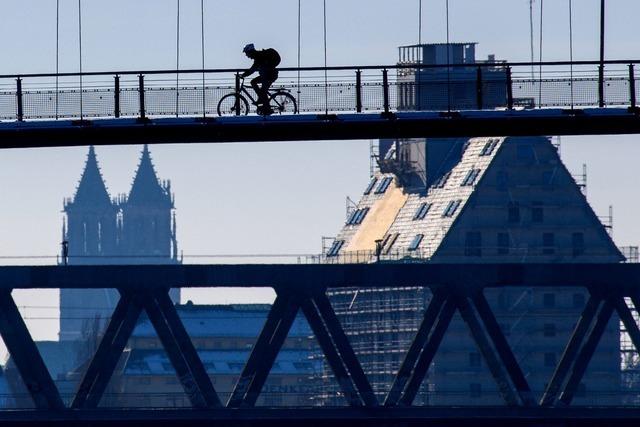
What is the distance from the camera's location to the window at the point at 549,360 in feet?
643

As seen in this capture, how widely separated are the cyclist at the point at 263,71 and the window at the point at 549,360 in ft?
402

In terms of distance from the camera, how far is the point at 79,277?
80.2 meters

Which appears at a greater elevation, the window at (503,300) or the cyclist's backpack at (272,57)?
the cyclist's backpack at (272,57)

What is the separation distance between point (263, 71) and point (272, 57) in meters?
0.44

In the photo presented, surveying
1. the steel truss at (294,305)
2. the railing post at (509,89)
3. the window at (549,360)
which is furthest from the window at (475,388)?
the railing post at (509,89)

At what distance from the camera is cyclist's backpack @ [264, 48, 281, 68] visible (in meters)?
73.8

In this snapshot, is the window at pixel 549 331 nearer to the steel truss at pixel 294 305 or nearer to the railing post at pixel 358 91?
the steel truss at pixel 294 305

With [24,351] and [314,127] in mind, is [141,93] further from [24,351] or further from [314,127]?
[24,351]

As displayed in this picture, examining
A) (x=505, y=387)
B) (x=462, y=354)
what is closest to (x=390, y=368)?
(x=462, y=354)

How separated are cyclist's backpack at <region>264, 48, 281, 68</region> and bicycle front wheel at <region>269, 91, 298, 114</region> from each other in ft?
2.64

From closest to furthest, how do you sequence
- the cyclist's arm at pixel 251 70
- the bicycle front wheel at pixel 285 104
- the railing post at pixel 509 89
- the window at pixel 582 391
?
the railing post at pixel 509 89
the cyclist's arm at pixel 251 70
the bicycle front wheel at pixel 285 104
the window at pixel 582 391

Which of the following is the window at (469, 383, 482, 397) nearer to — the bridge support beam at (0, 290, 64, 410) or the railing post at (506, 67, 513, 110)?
the bridge support beam at (0, 290, 64, 410)

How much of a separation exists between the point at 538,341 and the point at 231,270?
119597 mm

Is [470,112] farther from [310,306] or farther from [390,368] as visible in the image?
[390,368]
